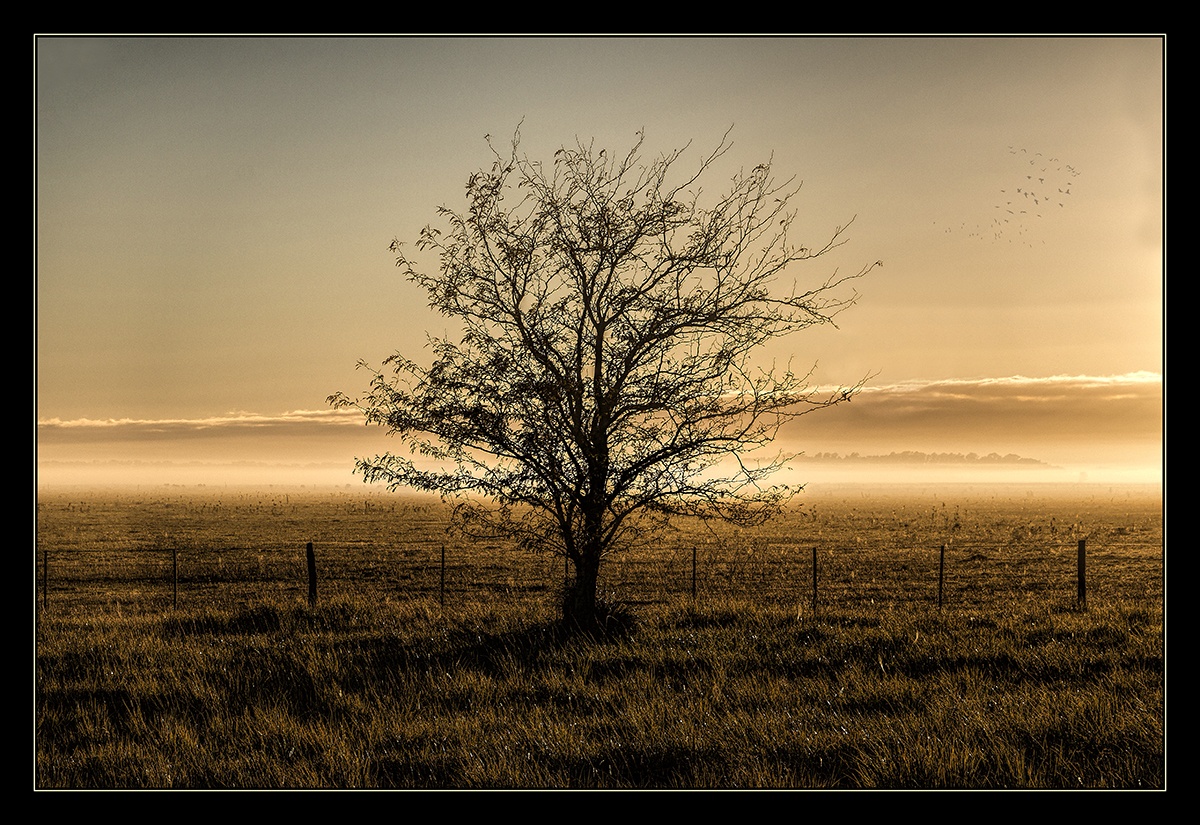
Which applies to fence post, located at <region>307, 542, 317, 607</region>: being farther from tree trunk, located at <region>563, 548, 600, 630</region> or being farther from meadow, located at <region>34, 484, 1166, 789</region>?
tree trunk, located at <region>563, 548, 600, 630</region>

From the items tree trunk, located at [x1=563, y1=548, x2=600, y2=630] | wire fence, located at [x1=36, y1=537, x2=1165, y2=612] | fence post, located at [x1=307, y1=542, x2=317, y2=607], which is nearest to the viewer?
tree trunk, located at [x1=563, y1=548, x2=600, y2=630]

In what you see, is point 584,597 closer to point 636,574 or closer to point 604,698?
point 604,698

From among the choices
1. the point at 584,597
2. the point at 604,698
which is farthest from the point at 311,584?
the point at 604,698

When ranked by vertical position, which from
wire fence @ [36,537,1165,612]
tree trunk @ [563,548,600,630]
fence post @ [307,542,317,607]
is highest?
tree trunk @ [563,548,600,630]

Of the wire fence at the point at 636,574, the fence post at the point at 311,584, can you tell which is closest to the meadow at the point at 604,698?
the fence post at the point at 311,584

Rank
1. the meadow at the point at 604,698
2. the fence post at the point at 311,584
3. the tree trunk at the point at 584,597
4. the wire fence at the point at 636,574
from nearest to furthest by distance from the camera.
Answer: the meadow at the point at 604,698 → the tree trunk at the point at 584,597 → the fence post at the point at 311,584 → the wire fence at the point at 636,574

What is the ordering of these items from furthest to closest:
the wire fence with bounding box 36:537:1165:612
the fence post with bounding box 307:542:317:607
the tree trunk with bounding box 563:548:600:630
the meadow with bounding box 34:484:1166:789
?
the wire fence with bounding box 36:537:1165:612
the fence post with bounding box 307:542:317:607
the tree trunk with bounding box 563:548:600:630
the meadow with bounding box 34:484:1166:789

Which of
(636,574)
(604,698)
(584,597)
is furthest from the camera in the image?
(636,574)

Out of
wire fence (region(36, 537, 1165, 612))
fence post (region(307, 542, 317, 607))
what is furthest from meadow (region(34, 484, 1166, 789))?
wire fence (region(36, 537, 1165, 612))

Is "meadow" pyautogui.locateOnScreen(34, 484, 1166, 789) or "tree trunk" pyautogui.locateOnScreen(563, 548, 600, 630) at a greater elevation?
"tree trunk" pyautogui.locateOnScreen(563, 548, 600, 630)

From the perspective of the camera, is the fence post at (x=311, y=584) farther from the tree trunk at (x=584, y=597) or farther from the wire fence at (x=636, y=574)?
the tree trunk at (x=584, y=597)

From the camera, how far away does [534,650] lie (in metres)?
12.5

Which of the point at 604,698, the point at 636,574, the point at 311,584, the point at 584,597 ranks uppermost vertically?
the point at 584,597

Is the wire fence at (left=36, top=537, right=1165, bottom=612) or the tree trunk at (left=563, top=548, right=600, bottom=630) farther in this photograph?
the wire fence at (left=36, top=537, right=1165, bottom=612)
